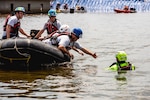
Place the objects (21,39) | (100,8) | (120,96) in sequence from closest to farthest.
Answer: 1. (120,96)
2. (21,39)
3. (100,8)

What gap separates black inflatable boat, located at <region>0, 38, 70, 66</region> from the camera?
1146cm

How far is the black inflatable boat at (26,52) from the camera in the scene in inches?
451

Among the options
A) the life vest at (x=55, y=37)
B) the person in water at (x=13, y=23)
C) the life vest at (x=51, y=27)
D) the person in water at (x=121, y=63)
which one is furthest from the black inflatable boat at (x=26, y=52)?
the person in water at (x=121, y=63)

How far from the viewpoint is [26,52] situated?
11539 mm

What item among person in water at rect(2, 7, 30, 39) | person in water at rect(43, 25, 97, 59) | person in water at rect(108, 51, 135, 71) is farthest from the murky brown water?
person in water at rect(2, 7, 30, 39)

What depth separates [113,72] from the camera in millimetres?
11711

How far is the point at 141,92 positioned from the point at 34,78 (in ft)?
9.42

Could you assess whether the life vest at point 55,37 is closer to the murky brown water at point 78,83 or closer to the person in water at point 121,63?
the murky brown water at point 78,83

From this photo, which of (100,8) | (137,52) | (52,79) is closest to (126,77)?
(52,79)

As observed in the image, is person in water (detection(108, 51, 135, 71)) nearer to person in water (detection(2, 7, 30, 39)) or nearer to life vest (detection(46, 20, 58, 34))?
life vest (detection(46, 20, 58, 34))

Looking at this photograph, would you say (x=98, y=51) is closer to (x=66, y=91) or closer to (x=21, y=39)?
(x=21, y=39)

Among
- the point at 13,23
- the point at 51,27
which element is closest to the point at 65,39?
the point at 51,27

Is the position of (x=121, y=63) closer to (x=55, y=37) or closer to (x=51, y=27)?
(x=55, y=37)

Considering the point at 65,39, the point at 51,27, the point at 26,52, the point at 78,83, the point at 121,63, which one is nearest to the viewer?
the point at 78,83
